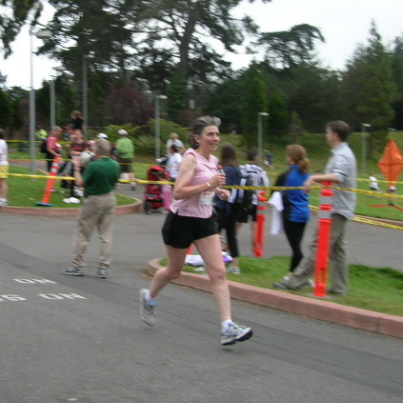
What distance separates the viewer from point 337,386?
4.96 metres

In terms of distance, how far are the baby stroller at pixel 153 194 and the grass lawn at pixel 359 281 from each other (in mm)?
6193

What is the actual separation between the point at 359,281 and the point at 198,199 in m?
4.28

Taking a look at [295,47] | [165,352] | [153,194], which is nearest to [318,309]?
[165,352]

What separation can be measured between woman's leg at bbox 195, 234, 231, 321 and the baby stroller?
11.2 meters

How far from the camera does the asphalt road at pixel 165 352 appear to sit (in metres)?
4.77

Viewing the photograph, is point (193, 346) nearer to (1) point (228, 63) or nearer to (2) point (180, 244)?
(2) point (180, 244)

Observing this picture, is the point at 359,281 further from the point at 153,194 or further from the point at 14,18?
the point at 14,18

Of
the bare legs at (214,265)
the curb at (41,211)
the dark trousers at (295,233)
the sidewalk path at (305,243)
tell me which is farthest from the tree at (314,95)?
the bare legs at (214,265)

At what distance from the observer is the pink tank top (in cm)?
601

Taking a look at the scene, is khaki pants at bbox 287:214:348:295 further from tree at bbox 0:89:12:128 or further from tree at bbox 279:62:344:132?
tree at bbox 279:62:344:132

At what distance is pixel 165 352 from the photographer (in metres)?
5.73

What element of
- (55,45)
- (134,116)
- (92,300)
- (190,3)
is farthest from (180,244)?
(55,45)

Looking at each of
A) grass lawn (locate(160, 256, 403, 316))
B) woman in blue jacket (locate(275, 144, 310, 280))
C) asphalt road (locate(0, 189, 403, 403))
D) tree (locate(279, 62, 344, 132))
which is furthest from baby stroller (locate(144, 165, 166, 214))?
tree (locate(279, 62, 344, 132))

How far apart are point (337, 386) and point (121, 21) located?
161 feet
